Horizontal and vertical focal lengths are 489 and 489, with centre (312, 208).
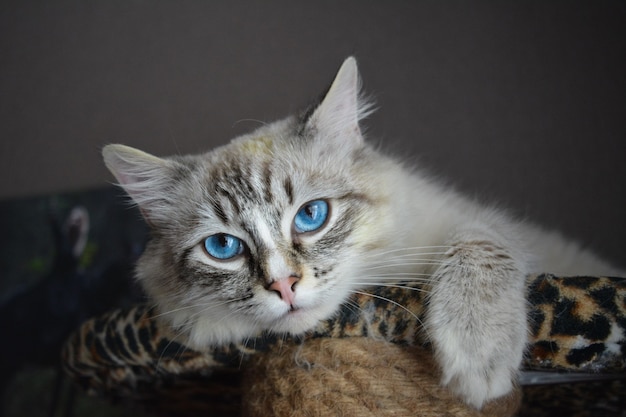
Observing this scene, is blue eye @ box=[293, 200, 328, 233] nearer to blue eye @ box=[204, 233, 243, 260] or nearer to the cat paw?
blue eye @ box=[204, 233, 243, 260]

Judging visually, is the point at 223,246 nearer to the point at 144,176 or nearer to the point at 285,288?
the point at 285,288

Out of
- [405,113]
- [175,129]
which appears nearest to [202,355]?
[405,113]

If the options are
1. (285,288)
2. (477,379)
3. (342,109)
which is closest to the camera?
(477,379)

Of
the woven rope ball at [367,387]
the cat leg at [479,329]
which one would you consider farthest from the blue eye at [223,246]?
the cat leg at [479,329]

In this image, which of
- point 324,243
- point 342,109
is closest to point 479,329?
point 324,243

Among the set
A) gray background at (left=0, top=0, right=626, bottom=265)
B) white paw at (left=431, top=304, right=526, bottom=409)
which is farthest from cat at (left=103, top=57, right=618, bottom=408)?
gray background at (left=0, top=0, right=626, bottom=265)

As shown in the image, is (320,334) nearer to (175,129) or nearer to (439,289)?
(439,289)
